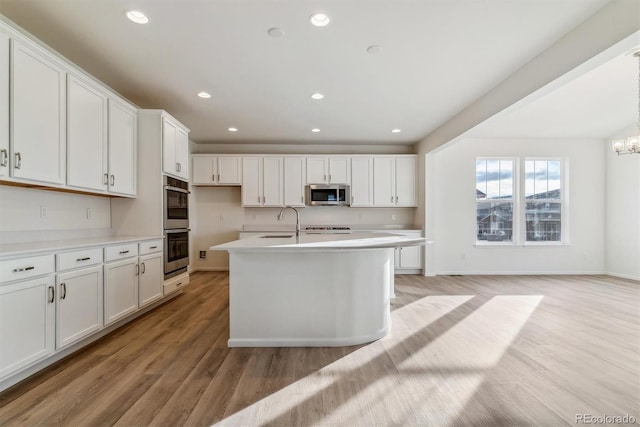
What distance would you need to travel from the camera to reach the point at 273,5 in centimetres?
204

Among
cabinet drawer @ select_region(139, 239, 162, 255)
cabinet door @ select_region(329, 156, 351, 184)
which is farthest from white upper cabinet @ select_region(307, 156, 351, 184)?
cabinet drawer @ select_region(139, 239, 162, 255)

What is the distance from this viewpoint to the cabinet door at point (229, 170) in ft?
18.3

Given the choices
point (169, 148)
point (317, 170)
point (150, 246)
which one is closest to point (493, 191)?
point (317, 170)

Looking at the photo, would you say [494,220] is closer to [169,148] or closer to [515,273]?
[515,273]

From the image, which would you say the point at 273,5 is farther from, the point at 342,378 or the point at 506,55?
the point at 342,378

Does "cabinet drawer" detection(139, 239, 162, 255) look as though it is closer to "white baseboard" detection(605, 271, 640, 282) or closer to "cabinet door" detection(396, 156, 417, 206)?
"cabinet door" detection(396, 156, 417, 206)

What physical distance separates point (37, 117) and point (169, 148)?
5.02 ft

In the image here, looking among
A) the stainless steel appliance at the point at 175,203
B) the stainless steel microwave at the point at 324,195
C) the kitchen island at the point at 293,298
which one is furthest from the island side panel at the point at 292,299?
the stainless steel microwave at the point at 324,195

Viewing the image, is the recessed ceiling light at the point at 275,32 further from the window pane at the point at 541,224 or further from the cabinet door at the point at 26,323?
the window pane at the point at 541,224

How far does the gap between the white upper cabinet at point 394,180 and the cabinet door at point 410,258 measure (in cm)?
92

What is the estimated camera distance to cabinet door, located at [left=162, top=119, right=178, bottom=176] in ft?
11.7

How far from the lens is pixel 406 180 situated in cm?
575

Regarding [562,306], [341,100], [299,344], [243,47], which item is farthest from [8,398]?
[562,306]

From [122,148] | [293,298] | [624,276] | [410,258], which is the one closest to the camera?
[293,298]
